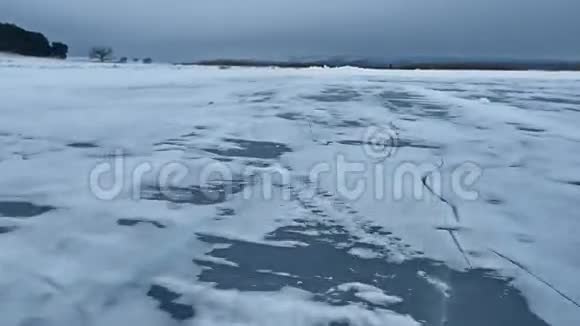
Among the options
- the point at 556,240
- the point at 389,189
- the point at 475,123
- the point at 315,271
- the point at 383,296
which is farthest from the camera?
the point at 475,123

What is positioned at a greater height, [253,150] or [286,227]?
[253,150]

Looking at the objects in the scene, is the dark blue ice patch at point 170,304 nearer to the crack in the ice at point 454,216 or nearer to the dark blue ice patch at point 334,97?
the crack in the ice at point 454,216

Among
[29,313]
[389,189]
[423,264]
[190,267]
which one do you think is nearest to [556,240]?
[423,264]

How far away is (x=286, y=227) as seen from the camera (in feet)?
6.09

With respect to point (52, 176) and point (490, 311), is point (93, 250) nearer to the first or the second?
point (52, 176)

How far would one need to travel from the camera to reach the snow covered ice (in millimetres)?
1291

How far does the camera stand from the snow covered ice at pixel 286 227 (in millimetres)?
1291

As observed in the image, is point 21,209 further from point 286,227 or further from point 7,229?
point 286,227

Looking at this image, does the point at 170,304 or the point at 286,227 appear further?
the point at 286,227

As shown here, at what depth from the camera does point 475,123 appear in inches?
169

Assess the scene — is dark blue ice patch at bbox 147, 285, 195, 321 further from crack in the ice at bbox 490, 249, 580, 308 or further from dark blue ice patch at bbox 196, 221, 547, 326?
crack in the ice at bbox 490, 249, 580, 308

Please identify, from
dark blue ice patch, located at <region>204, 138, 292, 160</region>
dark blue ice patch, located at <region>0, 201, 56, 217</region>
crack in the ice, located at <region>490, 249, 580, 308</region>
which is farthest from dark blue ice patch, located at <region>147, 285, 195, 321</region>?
dark blue ice patch, located at <region>204, 138, 292, 160</region>

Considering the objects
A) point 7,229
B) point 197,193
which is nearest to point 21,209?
point 7,229

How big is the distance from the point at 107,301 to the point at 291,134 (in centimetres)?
251
